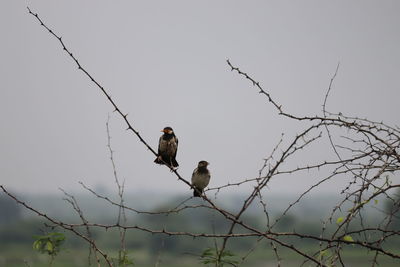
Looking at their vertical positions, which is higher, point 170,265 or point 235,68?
point 170,265

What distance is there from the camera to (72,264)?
92438 millimetres

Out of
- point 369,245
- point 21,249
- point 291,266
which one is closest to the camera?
point 369,245

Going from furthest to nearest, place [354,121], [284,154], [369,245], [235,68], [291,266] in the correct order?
[291,266], [235,68], [354,121], [284,154], [369,245]

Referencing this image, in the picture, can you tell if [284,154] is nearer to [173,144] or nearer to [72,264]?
[173,144]

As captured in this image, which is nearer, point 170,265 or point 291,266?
point 291,266

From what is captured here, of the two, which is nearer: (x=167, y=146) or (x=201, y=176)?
(x=167, y=146)

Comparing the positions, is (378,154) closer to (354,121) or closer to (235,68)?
(354,121)

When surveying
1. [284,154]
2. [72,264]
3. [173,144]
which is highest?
[72,264]

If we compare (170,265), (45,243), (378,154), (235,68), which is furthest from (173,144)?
(170,265)

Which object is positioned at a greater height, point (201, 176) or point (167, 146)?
point (167, 146)

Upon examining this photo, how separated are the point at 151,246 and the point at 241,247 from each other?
70.8 feet

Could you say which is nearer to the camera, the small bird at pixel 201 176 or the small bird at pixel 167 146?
the small bird at pixel 167 146

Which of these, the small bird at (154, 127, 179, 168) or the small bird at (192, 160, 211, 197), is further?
the small bird at (192, 160, 211, 197)

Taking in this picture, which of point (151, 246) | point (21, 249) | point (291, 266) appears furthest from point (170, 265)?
point (21, 249)
